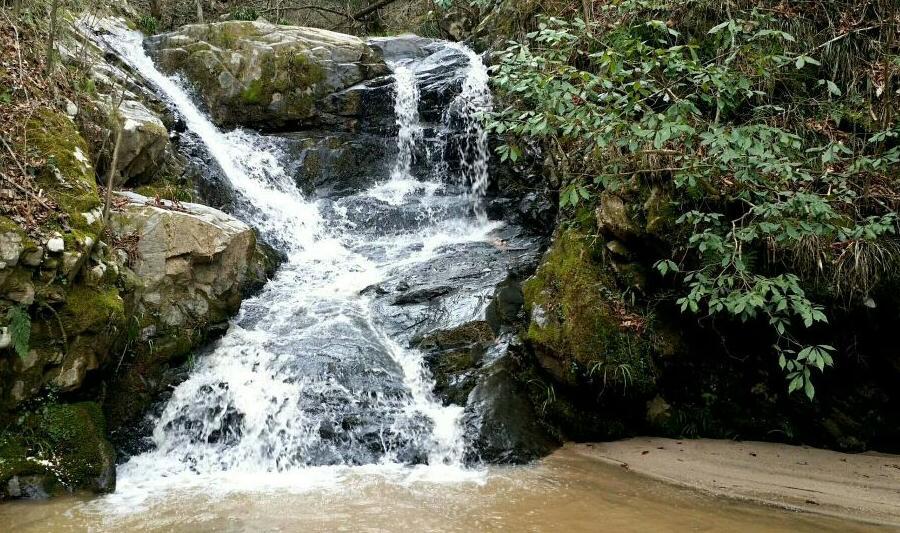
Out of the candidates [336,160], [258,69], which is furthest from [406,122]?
[258,69]

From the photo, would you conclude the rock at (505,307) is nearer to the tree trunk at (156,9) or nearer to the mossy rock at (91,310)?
the mossy rock at (91,310)

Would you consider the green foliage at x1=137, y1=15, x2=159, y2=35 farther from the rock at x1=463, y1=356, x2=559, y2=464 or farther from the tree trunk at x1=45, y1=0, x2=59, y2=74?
the rock at x1=463, y1=356, x2=559, y2=464

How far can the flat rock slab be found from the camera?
4535mm

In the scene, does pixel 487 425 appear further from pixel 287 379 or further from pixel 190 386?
pixel 190 386

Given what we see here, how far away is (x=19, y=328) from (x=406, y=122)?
8449 millimetres

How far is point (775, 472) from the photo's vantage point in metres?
5.19

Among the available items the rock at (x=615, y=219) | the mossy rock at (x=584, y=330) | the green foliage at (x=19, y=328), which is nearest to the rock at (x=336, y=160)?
the mossy rock at (x=584, y=330)

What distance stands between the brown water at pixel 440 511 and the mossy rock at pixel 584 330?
1.22 metres

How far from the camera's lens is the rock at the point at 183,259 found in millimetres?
6383

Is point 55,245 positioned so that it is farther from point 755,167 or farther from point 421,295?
point 755,167

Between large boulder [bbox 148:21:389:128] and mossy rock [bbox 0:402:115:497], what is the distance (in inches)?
314

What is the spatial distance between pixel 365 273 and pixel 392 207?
7.36ft

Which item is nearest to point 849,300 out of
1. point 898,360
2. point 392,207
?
point 898,360

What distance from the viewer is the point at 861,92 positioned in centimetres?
584
